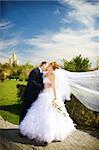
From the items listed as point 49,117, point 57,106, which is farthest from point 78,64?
point 49,117

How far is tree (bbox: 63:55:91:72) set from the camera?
262cm

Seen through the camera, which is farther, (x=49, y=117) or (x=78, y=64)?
(x=78, y=64)

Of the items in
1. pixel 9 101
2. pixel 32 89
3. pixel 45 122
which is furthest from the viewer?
pixel 9 101

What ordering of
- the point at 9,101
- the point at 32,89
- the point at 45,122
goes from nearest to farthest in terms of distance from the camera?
the point at 45,122, the point at 32,89, the point at 9,101

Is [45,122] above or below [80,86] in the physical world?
below

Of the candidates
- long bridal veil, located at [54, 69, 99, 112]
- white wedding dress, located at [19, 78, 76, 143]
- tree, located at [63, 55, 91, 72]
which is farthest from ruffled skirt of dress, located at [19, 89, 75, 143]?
tree, located at [63, 55, 91, 72]

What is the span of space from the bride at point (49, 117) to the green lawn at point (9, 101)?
143 millimetres

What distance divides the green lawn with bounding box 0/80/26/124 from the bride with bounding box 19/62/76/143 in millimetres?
143

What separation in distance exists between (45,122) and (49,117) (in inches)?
1.8

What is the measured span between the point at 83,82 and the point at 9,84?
569 millimetres

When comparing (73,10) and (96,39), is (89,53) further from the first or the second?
(73,10)

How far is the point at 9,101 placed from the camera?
270 cm

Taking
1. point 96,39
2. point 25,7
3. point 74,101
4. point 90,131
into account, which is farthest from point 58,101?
point 25,7

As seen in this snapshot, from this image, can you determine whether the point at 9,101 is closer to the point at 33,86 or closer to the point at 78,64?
the point at 33,86
